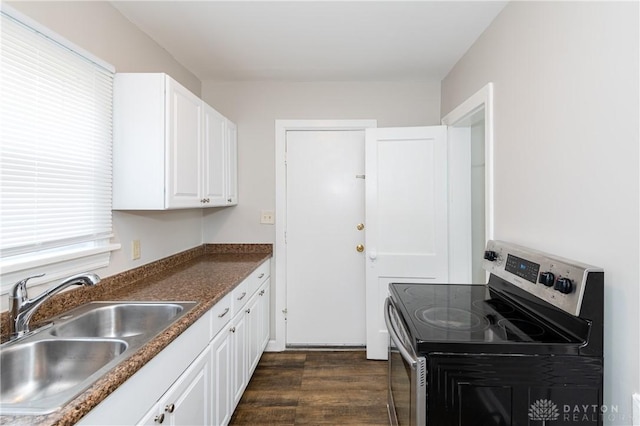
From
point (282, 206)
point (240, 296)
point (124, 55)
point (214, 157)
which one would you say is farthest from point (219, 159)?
point (240, 296)

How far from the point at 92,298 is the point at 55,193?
0.54m

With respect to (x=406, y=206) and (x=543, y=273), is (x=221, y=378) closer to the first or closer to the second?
(x=543, y=273)

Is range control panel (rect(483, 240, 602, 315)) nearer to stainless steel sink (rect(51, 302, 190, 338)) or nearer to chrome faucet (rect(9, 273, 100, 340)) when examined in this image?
stainless steel sink (rect(51, 302, 190, 338))

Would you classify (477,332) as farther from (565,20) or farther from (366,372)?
(366,372)

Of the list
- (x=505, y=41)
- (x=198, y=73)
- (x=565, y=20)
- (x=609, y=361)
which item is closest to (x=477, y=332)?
(x=609, y=361)

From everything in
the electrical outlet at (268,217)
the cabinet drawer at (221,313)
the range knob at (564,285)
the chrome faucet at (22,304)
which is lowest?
the cabinet drawer at (221,313)

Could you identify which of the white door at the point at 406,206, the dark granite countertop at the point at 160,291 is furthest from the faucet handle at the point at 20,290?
the white door at the point at 406,206

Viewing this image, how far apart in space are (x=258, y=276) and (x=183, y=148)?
1128 mm

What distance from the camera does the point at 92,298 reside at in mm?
1636

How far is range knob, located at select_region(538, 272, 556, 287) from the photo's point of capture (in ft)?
4.04

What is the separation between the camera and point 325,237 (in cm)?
302

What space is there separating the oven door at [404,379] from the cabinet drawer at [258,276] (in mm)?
1052

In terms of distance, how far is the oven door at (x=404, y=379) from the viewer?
1.14 metres

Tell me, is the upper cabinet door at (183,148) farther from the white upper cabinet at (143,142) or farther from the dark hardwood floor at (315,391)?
the dark hardwood floor at (315,391)
